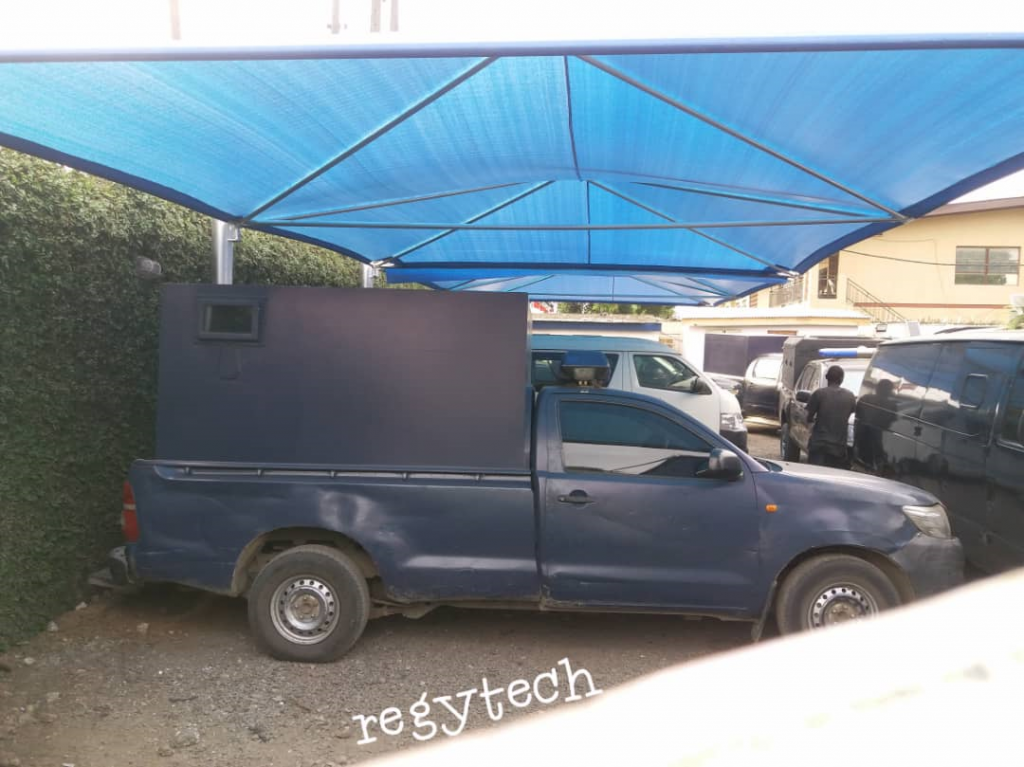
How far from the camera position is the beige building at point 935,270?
97.6 ft

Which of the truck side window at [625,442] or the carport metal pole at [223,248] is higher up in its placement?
the carport metal pole at [223,248]

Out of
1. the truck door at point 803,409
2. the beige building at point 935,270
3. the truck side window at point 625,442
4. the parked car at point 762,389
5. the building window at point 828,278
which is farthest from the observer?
the building window at point 828,278

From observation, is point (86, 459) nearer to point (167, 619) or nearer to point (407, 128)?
point (167, 619)

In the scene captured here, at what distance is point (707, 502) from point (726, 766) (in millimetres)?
2460

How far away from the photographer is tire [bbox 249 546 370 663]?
495 cm

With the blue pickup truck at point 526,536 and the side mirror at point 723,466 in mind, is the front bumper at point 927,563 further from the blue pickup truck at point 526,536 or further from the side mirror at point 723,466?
the side mirror at point 723,466

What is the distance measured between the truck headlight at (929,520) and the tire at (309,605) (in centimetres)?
335

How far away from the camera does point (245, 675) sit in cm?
486

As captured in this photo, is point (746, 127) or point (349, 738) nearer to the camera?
point (349, 738)

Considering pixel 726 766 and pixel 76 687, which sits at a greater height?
pixel 726 766

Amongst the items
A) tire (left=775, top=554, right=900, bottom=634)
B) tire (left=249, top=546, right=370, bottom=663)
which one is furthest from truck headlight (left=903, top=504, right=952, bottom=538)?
tire (left=249, top=546, right=370, bottom=663)

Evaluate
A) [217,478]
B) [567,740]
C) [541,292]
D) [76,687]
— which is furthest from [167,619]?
[541,292]

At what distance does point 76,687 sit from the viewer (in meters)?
4.68

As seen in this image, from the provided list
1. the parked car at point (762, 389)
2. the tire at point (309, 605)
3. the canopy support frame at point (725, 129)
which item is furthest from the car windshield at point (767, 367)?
the tire at point (309, 605)
